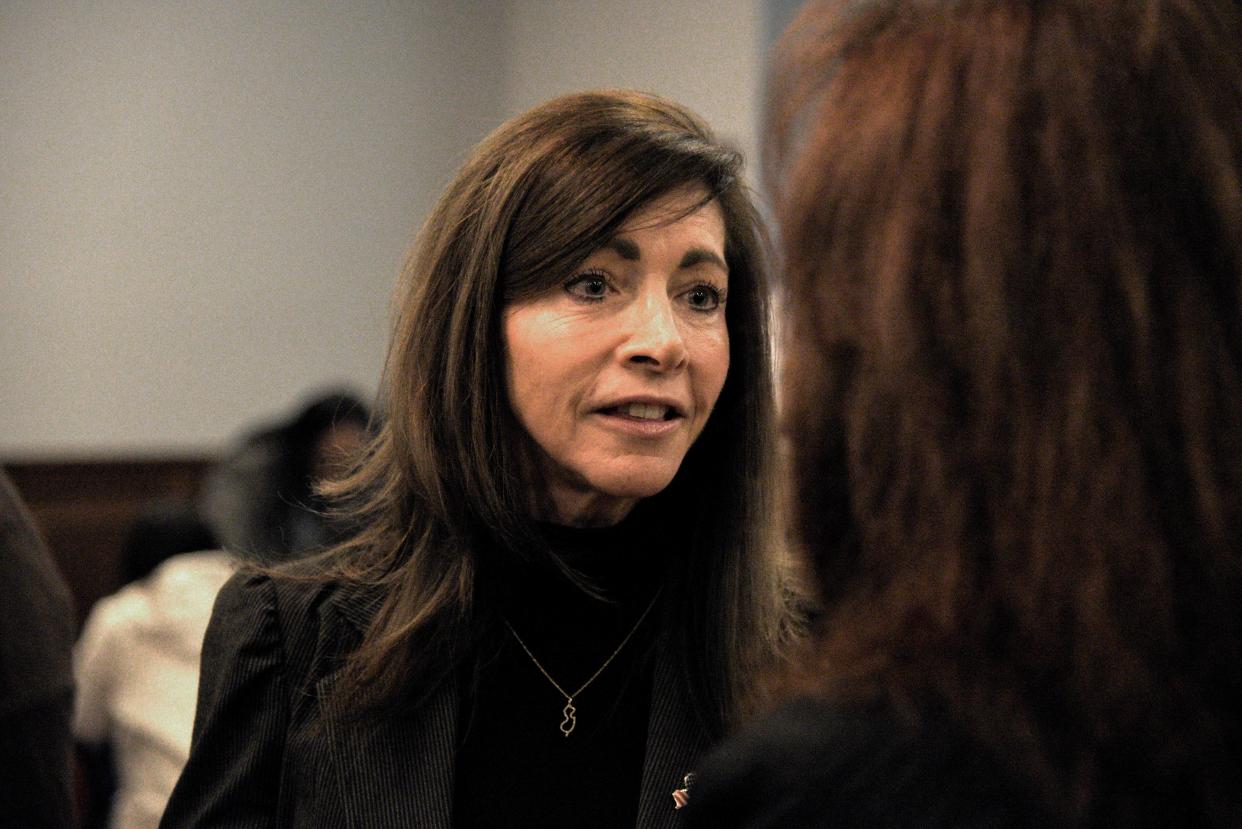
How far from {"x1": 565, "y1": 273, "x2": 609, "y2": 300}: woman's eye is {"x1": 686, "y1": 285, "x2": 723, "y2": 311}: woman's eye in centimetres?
11

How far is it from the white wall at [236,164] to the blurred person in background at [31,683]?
377cm

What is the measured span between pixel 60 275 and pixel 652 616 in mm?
4450

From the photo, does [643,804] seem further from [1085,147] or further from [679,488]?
[1085,147]

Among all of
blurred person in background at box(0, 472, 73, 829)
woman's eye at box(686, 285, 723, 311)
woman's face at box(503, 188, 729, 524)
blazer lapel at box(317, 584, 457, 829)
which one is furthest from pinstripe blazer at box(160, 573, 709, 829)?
woman's eye at box(686, 285, 723, 311)

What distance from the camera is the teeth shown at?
1.57 metres

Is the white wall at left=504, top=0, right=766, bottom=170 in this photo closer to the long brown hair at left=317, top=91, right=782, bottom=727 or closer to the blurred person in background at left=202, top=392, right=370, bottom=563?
the blurred person in background at left=202, top=392, right=370, bottom=563

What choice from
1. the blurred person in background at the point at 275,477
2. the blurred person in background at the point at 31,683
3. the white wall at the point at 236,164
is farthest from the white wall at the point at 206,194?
the blurred person in background at the point at 31,683

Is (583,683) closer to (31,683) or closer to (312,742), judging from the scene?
(312,742)

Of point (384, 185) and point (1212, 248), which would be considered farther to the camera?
point (384, 185)

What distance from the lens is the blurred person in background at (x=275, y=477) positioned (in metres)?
4.19

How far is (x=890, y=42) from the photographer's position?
0.92 metres

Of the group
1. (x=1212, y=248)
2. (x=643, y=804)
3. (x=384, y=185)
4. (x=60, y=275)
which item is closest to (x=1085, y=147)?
(x=1212, y=248)

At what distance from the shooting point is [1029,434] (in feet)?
2.73

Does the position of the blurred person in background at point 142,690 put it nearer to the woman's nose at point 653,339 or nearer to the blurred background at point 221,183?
the woman's nose at point 653,339
